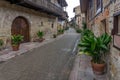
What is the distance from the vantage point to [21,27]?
14094 millimetres

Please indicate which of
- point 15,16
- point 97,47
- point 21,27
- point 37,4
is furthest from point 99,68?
point 37,4

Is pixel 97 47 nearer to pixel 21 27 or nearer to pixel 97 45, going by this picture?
pixel 97 45

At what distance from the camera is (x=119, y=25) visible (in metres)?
4.10

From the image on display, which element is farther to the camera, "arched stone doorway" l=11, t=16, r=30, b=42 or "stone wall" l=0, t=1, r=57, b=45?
"arched stone doorway" l=11, t=16, r=30, b=42

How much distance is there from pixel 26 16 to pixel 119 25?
1134 centimetres

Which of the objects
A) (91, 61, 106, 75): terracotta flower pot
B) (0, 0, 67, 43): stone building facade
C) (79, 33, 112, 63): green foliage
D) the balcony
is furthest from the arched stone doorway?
(91, 61, 106, 75): terracotta flower pot

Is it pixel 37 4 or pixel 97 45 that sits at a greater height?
pixel 37 4

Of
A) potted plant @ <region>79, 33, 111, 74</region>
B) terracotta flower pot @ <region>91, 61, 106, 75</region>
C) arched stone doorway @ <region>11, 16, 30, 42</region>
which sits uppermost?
arched stone doorway @ <region>11, 16, 30, 42</region>

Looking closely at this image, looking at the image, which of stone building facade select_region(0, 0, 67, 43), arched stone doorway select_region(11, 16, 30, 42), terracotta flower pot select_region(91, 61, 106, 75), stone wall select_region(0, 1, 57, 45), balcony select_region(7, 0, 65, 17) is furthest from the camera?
arched stone doorway select_region(11, 16, 30, 42)

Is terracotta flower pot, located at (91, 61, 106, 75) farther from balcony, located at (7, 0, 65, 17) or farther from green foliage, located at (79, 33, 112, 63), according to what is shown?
balcony, located at (7, 0, 65, 17)

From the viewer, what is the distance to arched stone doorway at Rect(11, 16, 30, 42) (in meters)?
12.8

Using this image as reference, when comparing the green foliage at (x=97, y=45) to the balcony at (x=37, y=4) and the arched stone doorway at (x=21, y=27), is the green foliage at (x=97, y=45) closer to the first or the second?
the balcony at (x=37, y=4)

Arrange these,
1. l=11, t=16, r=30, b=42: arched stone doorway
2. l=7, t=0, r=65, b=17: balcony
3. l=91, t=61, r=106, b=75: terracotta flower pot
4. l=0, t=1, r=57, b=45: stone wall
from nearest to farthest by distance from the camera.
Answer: l=91, t=61, r=106, b=75: terracotta flower pot
l=0, t=1, r=57, b=45: stone wall
l=7, t=0, r=65, b=17: balcony
l=11, t=16, r=30, b=42: arched stone doorway

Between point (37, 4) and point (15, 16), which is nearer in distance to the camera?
point (15, 16)
